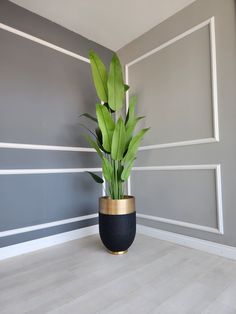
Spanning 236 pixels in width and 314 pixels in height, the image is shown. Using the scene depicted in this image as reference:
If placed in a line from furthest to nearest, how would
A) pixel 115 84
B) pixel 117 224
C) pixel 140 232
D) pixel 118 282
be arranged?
pixel 140 232 → pixel 115 84 → pixel 117 224 → pixel 118 282

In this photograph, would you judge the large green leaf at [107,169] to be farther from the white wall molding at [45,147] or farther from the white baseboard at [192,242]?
the white baseboard at [192,242]

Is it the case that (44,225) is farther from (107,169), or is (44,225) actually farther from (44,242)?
(107,169)

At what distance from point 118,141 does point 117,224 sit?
626 millimetres

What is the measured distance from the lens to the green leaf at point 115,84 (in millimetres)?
1644

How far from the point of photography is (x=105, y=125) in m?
1.62

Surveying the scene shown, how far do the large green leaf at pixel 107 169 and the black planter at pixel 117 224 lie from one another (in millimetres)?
174

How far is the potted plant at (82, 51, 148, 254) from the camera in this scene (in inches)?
61.9

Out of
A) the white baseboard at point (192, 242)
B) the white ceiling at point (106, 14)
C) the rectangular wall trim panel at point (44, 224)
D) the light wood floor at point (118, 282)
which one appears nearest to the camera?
the light wood floor at point (118, 282)

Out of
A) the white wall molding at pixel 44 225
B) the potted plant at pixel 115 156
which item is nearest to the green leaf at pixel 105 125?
the potted plant at pixel 115 156

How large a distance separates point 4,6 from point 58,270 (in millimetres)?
2072

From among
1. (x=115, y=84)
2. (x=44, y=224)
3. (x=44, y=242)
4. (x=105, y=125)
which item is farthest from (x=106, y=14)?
(x=44, y=242)

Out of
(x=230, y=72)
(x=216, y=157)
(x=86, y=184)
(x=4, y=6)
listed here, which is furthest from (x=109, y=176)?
(x=4, y=6)

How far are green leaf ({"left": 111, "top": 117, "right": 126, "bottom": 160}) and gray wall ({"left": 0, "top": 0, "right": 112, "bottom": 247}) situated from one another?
61cm

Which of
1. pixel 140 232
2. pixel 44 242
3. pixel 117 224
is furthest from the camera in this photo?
pixel 140 232
